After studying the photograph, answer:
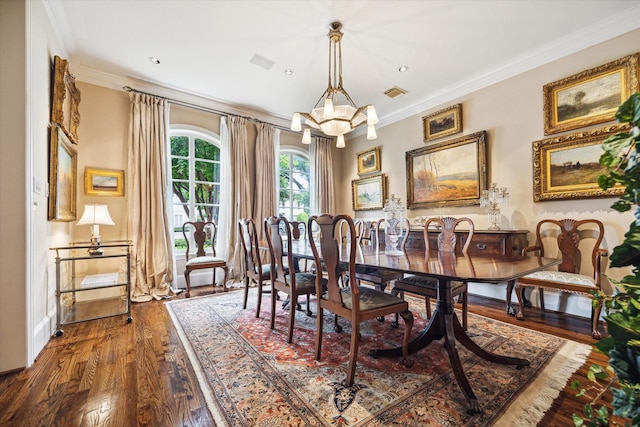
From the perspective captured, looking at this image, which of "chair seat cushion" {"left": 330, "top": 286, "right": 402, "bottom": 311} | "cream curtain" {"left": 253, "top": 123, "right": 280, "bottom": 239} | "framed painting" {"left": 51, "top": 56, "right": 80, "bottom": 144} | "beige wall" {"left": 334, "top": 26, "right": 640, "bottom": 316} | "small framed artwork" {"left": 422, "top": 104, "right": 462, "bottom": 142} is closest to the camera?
"chair seat cushion" {"left": 330, "top": 286, "right": 402, "bottom": 311}

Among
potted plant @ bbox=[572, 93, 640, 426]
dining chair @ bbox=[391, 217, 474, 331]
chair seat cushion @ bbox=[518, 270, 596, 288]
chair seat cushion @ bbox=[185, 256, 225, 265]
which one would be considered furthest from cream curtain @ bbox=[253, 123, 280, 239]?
potted plant @ bbox=[572, 93, 640, 426]

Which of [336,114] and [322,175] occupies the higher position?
[336,114]

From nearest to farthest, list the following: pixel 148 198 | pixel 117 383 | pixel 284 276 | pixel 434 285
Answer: pixel 117 383, pixel 434 285, pixel 284 276, pixel 148 198

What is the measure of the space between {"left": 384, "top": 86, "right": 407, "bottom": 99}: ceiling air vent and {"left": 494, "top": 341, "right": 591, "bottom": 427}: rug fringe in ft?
11.7

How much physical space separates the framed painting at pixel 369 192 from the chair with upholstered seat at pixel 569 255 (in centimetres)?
246

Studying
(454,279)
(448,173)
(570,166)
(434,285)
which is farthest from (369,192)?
(454,279)

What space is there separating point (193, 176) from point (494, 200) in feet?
14.5

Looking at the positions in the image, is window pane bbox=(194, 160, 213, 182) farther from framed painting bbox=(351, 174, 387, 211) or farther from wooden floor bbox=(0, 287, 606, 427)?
framed painting bbox=(351, 174, 387, 211)

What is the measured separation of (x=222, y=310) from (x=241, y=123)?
3048 mm

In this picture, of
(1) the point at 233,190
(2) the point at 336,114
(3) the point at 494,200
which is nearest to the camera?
(2) the point at 336,114

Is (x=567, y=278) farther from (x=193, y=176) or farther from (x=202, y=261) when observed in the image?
(x=193, y=176)

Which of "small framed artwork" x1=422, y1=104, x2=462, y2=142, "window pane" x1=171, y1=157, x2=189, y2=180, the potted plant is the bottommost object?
the potted plant

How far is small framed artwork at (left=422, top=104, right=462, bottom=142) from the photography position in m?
3.87

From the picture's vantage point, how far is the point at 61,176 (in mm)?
2729
